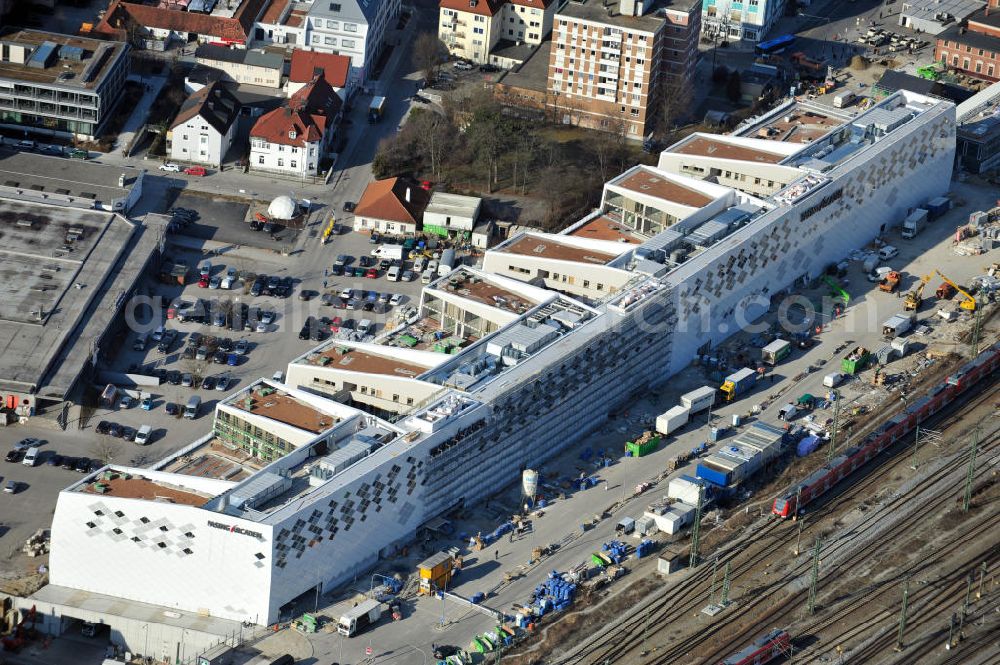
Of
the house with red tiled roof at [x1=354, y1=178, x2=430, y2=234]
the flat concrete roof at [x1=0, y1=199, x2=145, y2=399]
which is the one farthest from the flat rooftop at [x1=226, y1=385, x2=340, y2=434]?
the house with red tiled roof at [x1=354, y1=178, x2=430, y2=234]

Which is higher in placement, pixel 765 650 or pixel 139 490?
pixel 139 490

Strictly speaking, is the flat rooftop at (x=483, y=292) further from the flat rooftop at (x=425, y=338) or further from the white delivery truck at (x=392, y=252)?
the white delivery truck at (x=392, y=252)

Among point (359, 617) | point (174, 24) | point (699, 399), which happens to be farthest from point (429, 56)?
point (359, 617)

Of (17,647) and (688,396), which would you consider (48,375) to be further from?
(688,396)

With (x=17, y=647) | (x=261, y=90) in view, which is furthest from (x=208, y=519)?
(x=261, y=90)

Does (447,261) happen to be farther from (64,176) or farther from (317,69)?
(64,176)

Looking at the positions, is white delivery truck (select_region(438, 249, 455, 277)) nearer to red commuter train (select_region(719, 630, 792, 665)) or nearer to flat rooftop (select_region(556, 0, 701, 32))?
flat rooftop (select_region(556, 0, 701, 32))
